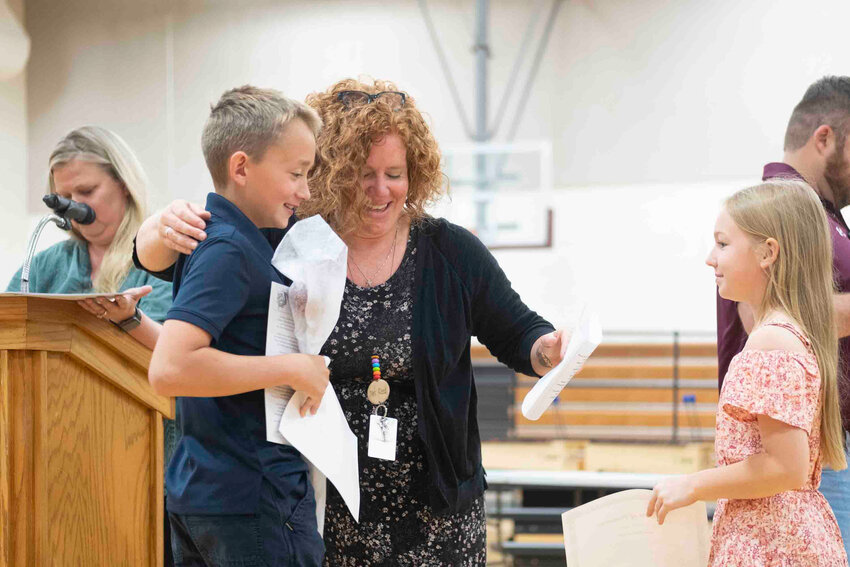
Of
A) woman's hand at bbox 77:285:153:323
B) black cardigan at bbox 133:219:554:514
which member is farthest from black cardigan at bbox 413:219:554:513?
woman's hand at bbox 77:285:153:323

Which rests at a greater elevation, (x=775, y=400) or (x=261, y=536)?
(x=775, y=400)

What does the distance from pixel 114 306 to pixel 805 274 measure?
4.28ft

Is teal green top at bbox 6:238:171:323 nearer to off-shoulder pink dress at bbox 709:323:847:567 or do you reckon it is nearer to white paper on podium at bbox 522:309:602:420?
white paper on podium at bbox 522:309:602:420

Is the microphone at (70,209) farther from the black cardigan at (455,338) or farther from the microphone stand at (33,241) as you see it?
the black cardigan at (455,338)

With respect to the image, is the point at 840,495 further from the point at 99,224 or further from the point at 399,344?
the point at 99,224

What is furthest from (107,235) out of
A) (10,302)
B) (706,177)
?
(706,177)

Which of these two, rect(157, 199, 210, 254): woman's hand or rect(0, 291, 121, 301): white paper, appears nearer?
rect(157, 199, 210, 254): woman's hand

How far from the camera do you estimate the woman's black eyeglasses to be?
5.60 ft

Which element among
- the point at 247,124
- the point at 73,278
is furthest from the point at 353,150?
the point at 73,278

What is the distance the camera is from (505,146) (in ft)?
24.8

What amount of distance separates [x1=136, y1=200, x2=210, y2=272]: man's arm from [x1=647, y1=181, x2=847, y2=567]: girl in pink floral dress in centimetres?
89

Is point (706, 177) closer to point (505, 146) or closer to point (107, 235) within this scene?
point (505, 146)

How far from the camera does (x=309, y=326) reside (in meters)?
1.34

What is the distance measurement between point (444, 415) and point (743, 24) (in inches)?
257
